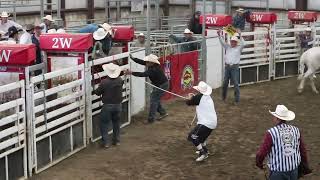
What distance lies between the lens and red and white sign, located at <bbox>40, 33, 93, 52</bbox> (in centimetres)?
1045

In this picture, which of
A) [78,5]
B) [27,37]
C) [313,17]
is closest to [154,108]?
[27,37]

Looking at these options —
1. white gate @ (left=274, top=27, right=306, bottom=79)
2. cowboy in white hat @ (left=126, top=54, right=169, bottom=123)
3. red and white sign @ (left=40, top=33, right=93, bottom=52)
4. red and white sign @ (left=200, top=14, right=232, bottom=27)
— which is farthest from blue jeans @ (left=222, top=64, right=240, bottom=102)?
red and white sign @ (left=40, top=33, right=93, bottom=52)

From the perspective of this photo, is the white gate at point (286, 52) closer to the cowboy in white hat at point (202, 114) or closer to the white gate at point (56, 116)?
the cowboy in white hat at point (202, 114)

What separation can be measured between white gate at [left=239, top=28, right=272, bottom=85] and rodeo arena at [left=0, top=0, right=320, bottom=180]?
0.88 m

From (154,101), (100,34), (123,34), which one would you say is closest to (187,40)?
(123,34)

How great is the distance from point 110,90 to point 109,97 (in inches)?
4.9

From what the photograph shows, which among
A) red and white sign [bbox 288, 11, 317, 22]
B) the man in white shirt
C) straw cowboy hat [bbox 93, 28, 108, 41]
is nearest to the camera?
straw cowboy hat [bbox 93, 28, 108, 41]

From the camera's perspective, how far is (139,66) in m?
13.8

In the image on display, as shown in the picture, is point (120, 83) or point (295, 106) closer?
A: point (120, 83)

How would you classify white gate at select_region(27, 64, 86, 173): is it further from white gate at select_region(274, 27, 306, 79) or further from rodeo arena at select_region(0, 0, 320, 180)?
white gate at select_region(274, 27, 306, 79)

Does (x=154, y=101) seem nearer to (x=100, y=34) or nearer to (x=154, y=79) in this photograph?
(x=154, y=79)

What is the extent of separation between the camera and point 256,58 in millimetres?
18500

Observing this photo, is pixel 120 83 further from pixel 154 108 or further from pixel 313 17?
pixel 313 17

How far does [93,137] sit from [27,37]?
9.08ft
